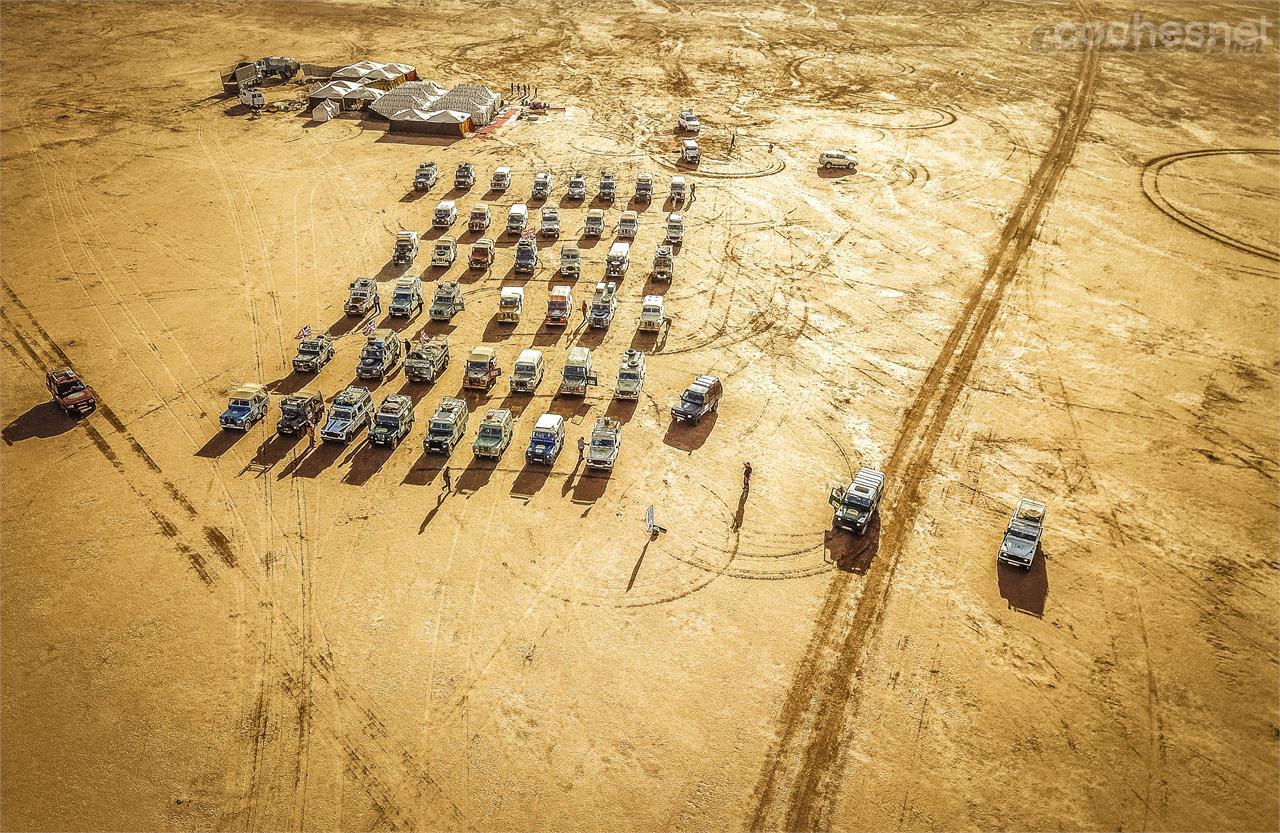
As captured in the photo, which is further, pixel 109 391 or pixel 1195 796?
pixel 109 391

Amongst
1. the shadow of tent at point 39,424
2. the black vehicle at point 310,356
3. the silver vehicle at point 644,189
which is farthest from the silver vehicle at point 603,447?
the silver vehicle at point 644,189

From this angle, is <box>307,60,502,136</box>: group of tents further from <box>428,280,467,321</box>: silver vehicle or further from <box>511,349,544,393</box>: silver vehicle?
<box>511,349,544,393</box>: silver vehicle

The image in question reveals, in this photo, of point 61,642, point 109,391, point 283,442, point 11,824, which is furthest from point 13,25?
point 11,824

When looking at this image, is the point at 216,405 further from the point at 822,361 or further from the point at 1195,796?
the point at 1195,796

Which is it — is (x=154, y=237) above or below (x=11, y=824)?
above

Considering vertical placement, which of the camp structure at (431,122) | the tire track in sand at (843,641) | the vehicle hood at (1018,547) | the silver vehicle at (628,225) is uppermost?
the camp structure at (431,122)

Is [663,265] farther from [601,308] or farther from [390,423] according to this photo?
[390,423]

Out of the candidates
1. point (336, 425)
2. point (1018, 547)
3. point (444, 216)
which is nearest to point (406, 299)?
point (336, 425)

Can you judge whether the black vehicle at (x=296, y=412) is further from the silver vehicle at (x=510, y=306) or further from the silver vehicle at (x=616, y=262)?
the silver vehicle at (x=616, y=262)
